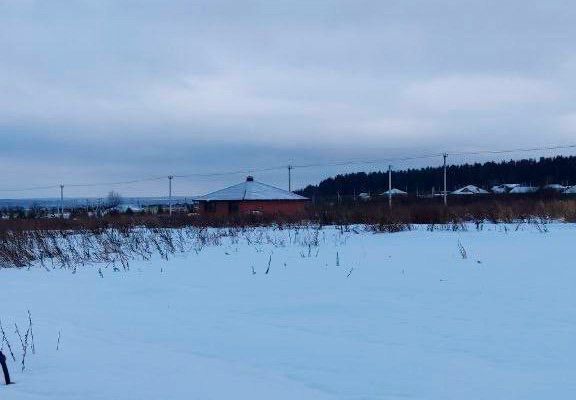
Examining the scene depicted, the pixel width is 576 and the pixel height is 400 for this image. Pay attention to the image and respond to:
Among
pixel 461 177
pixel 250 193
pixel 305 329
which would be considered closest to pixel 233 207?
pixel 250 193

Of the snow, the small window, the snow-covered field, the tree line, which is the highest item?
the tree line

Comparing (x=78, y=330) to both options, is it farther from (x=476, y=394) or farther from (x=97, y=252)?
(x=97, y=252)

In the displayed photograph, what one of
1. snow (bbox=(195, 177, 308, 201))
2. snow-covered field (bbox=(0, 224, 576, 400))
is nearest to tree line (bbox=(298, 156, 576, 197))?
snow (bbox=(195, 177, 308, 201))

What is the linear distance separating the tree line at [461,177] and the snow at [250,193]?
4600 cm

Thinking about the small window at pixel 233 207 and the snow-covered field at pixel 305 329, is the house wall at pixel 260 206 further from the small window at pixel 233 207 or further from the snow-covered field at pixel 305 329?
the snow-covered field at pixel 305 329

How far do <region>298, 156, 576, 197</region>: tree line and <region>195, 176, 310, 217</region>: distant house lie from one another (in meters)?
46.3

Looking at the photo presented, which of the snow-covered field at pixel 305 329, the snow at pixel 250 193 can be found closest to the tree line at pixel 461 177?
the snow at pixel 250 193

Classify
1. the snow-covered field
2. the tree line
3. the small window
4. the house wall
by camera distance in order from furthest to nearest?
the tree line
the small window
the house wall
the snow-covered field

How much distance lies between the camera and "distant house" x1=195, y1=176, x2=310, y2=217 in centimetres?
4572

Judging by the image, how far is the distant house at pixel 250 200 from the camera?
4572 centimetres

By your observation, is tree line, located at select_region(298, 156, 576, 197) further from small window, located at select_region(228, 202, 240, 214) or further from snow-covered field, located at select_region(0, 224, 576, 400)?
snow-covered field, located at select_region(0, 224, 576, 400)

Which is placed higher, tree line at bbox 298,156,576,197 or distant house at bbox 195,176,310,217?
tree line at bbox 298,156,576,197

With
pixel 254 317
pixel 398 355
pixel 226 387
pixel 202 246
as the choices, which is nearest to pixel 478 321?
pixel 398 355

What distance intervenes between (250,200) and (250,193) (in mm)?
785
